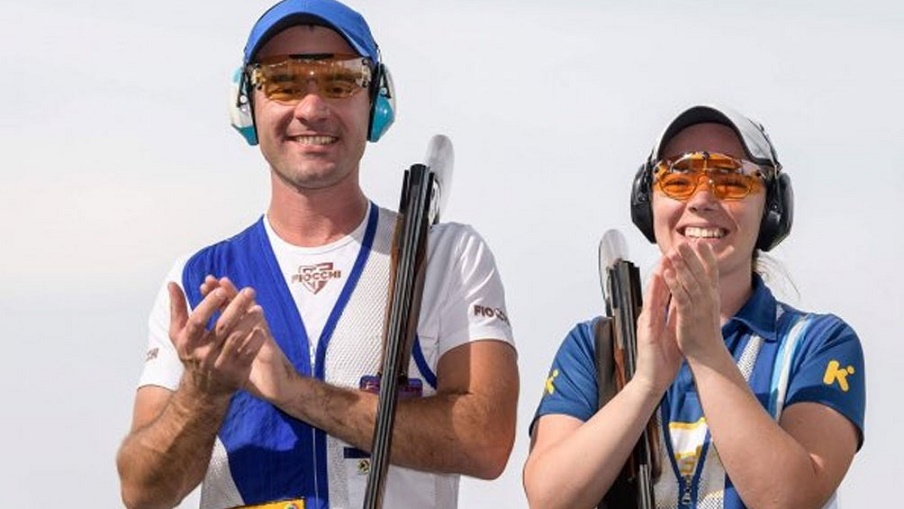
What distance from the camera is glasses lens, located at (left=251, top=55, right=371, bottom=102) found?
10719 mm

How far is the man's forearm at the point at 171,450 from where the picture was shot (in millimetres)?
10023

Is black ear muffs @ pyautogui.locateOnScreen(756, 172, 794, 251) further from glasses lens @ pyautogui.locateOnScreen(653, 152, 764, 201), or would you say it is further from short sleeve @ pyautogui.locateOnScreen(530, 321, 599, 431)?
short sleeve @ pyautogui.locateOnScreen(530, 321, 599, 431)

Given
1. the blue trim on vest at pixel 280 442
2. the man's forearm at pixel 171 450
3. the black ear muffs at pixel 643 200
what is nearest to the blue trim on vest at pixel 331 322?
the blue trim on vest at pixel 280 442

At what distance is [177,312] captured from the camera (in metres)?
9.88

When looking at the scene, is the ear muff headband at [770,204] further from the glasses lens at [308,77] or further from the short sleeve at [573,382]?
the glasses lens at [308,77]

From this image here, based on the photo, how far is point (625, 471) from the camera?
31.8ft

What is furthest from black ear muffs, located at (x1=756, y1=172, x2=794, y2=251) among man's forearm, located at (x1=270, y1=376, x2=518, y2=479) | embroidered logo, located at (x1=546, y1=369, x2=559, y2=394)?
man's forearm, located at (x1=270, y1=376, x2=518, y2=479)

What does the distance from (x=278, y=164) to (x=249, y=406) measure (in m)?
1.10

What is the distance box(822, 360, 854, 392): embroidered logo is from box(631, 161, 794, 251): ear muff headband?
0.66 meters

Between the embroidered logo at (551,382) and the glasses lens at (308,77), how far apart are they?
160 centimetres

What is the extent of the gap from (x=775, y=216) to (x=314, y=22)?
2.22 metres

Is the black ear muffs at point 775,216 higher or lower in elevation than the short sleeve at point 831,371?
higher

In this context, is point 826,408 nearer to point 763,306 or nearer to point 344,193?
point 763,306

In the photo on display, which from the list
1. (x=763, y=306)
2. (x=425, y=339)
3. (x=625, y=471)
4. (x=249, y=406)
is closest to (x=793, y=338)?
(x=763, y=306)
